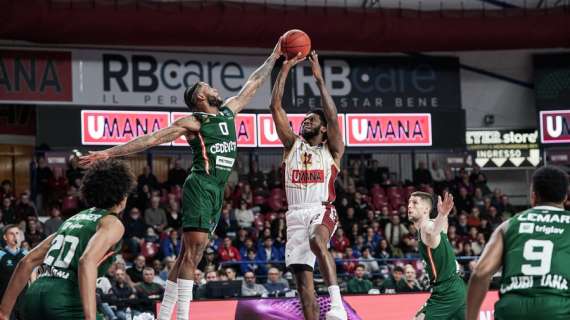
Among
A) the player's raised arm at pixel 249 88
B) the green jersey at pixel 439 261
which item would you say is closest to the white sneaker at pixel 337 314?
the green jersey at pixel 439 261

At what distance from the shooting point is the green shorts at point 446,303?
8852mm

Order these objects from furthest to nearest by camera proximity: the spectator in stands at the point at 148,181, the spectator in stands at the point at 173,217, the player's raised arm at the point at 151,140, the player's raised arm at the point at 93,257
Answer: the spectator in stands at the point at 148,181, the spectator in stands at the point at 173,217, the player's raised arm at the point at 151,140, the player's raised arm at the point at 93,257

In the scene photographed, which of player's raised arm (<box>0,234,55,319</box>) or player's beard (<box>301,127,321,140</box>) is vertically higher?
player's beard (<box>301,127,321,140</box>)

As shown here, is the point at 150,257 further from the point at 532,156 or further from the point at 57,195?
the point at 532,156

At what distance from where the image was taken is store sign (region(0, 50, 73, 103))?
70.0ft

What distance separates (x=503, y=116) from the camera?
2717 cm

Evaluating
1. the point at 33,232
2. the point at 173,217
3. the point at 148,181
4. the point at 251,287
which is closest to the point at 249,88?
the point at 251,287

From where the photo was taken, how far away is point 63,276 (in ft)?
20.1

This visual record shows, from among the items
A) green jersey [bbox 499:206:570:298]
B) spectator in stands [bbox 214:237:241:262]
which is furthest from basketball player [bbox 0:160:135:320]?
spectator in stands [bbox 214:237:241:262]

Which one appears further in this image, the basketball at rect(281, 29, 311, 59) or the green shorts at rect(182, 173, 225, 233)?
the basketball at rect(281, 29, 311, 59)

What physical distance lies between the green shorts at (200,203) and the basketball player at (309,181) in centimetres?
90

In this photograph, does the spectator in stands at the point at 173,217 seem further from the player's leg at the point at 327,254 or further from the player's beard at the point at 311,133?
the player's leg at the point at 327,254

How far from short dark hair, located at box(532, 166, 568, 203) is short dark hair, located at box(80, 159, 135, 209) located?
2.85 metres

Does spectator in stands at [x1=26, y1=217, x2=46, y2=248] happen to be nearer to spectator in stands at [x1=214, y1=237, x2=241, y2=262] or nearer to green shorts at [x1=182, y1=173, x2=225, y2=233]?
spectator in stands at [x1=214, y1=237, x2=241, y2=262]
